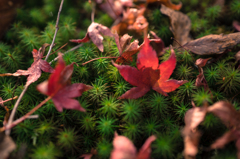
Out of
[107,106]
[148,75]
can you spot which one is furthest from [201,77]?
[107,106]

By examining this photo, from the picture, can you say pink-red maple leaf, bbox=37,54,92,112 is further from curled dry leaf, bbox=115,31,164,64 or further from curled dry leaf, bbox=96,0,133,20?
curled dry leaf, bbox=96,0,133,20

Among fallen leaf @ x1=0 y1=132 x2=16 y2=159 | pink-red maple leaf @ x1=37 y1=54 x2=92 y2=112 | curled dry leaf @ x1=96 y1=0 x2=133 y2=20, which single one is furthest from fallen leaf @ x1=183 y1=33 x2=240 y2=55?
fallen leaf @ x1=0 y1=132 x2=16 y2=159

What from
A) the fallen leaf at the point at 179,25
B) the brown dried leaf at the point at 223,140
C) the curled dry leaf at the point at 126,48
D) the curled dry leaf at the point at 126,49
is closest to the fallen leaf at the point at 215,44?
the fallen leaf at the point at 179,25

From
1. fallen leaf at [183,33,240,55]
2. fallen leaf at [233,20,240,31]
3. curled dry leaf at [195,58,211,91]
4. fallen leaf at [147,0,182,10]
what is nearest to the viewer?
curled dry leaf at [195,58,211,91]

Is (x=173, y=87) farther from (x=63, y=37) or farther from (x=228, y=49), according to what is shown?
(x=63, y=37)

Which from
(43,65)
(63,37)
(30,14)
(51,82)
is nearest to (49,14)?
(30,14)

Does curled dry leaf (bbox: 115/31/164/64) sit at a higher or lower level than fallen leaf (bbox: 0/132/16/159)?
higher
